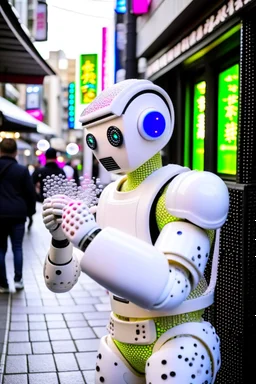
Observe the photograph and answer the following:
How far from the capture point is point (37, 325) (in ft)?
18.9

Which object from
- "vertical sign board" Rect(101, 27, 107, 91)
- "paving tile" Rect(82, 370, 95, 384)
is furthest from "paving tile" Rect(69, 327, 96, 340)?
"vertical sign board" Rect(101, 27, 107, 91)

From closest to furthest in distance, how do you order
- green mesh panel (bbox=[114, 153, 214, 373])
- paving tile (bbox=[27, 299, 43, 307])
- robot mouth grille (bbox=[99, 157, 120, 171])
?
1. green mesh panel (bbox=[114, 153, 214, 373])
2. robot mouth grille (bbox=[99, 157, 120, 171])
3. paving tile (bbox=[27, 299, 43, 307])

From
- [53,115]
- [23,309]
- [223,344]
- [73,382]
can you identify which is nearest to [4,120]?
[23,309]

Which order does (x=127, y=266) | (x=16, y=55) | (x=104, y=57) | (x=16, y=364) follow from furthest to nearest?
(x=104, y=57) → (x=16, y=55) → (x=16, y=364) → (x=127, y=266)

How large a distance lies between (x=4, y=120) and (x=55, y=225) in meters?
7.30

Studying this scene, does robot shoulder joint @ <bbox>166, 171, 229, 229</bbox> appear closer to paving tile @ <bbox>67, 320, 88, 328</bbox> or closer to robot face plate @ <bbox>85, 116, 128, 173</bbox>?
robot face plate @ <bbox>85, 116, 128, 173</bbox>

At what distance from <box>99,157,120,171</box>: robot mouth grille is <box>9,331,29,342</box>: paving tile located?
317 centimetres

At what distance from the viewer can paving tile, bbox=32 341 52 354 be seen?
495 centimetres

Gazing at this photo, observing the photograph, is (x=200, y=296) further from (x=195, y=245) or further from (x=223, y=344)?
(x=223, y=344)

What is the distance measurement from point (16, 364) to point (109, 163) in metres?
Result: 2.70

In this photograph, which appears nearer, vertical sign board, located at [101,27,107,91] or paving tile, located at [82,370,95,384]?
paving tile, located at [82,370,95,384]

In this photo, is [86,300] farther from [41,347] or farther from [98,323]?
[41,347]

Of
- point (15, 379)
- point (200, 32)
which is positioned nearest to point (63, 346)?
point (15, 379)

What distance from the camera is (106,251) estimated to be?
6.74 feet
